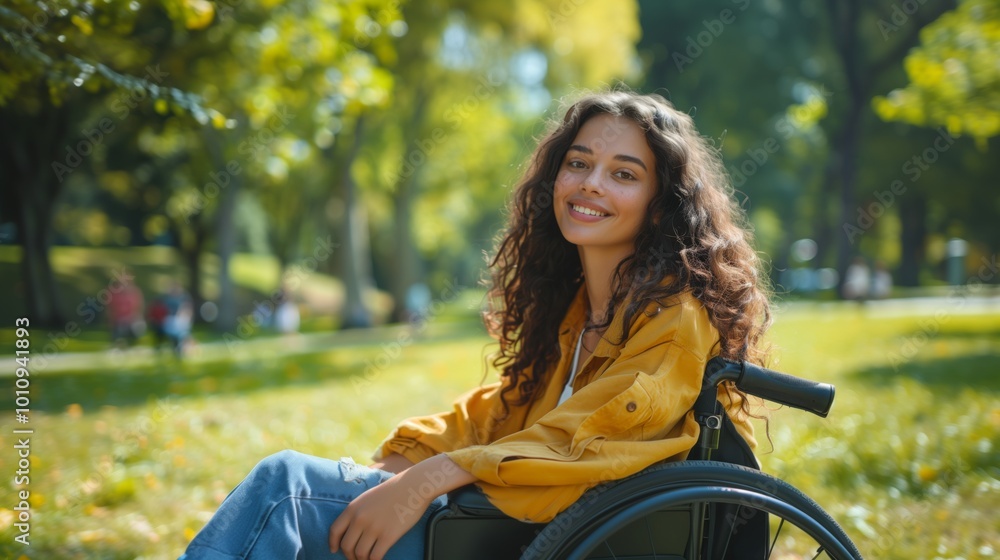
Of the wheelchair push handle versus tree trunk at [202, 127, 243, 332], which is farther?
tree trunk at [202, 127, 243, 332]

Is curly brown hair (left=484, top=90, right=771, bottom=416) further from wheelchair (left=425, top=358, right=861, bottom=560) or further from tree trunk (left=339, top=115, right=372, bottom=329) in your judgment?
tree trunk (left=339, top=115, right=372, bottom=329)

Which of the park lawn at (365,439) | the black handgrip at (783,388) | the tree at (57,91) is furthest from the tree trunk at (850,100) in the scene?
the black handgrip at (783,388)

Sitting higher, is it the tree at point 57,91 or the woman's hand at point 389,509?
the tree at point 57,91

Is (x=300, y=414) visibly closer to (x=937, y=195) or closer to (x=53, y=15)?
(x=53, y=15)

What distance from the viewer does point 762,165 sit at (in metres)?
36.1

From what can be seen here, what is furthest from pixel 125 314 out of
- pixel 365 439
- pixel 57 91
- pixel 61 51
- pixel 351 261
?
pixel 57 91

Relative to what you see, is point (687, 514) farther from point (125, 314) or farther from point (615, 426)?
point (125, 314)

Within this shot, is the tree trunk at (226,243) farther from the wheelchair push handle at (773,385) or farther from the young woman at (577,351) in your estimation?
the wheelchair push handle at (773,385)

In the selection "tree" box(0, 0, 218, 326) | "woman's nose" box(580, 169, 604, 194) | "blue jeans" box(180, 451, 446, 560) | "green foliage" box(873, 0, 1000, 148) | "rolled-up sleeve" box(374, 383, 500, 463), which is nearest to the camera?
"blue jeans" box(180, 451, 446, 560)

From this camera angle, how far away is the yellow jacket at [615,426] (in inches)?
79.0

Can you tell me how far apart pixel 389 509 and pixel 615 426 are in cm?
58

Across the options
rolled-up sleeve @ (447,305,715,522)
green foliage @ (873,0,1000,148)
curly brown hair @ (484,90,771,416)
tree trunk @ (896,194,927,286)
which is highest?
green foliage @ (873,0,1000,148)

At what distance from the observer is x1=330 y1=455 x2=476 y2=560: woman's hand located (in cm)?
197

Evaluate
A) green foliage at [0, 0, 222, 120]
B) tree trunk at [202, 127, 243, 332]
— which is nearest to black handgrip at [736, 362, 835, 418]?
green foliage at [0, 0, 222, 120]
